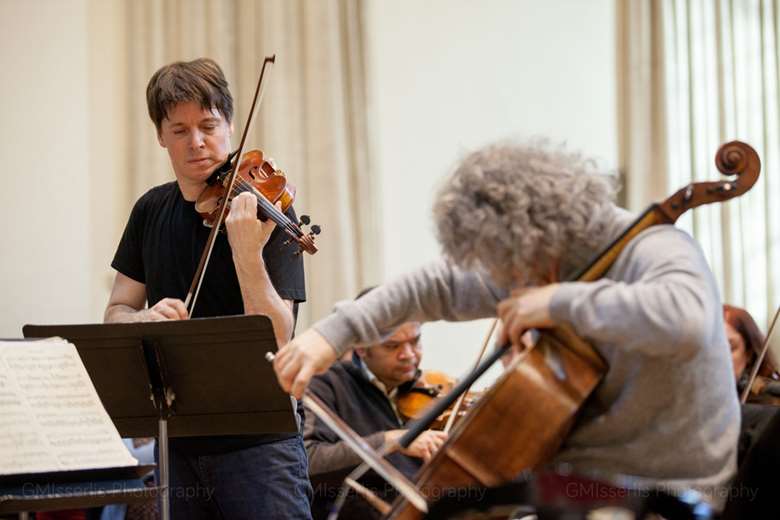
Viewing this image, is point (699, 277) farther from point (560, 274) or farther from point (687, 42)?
point (687, 42)

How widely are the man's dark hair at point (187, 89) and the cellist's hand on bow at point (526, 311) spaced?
1.17 m

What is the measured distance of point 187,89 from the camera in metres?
2.67

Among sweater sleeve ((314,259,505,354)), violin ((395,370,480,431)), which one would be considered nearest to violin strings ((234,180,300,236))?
sweater sleeve ((314,259,505,354))

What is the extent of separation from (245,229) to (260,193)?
175mm

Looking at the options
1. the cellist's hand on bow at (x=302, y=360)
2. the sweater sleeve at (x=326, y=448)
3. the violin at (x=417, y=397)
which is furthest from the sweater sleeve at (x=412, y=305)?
the violin at (x=417, y=397)

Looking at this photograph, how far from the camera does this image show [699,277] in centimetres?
171

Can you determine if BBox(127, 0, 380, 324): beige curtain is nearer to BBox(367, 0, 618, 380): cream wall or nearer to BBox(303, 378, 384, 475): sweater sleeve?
BBox(367, 0, 618, 380): cream wall

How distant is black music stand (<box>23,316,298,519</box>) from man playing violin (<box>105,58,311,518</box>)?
82 mm

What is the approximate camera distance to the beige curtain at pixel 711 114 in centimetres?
510

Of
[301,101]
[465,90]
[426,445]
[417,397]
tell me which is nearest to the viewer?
[426,445]

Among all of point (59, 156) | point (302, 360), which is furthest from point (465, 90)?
point (302, 360)

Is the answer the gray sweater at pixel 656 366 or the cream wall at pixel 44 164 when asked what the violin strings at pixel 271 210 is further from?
the cream wall at pixel 44 164

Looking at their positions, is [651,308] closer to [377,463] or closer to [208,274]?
[377,463]

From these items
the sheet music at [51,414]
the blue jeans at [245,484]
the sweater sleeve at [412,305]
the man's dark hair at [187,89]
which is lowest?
the blue jeans at [245,484]
